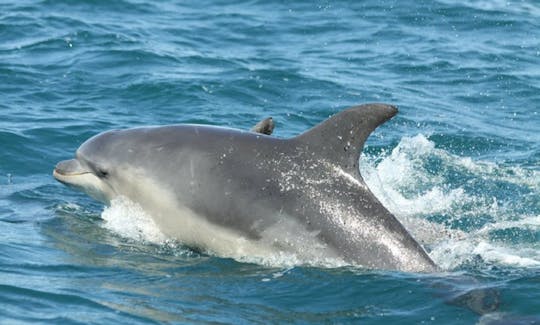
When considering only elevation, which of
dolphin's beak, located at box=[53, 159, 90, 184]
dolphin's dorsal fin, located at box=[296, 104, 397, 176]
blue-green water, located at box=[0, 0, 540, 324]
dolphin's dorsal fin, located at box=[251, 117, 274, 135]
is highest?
dolphin's dorsal fin, located at box=[296, 104, 397, 176]

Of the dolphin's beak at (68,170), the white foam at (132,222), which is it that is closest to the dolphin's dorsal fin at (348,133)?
the white foam at (132,222)

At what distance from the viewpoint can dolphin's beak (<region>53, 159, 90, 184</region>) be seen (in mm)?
13422

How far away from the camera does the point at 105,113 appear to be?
65.4 feet

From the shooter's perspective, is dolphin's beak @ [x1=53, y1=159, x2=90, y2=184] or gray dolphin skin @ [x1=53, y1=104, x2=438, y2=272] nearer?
gray dolphin skin @ [x1=53, y1=104, x2=438, y2=272]

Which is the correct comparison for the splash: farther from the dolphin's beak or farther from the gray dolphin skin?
the dolphin's beak

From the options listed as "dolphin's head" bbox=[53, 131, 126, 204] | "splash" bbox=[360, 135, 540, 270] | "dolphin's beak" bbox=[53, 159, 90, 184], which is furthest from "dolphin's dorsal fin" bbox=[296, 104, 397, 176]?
"dolphin's beak" bbox=[53, 159, 90, 184]

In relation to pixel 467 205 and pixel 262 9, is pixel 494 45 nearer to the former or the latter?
pixel 262 9

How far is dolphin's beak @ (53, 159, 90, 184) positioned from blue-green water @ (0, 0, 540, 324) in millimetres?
625

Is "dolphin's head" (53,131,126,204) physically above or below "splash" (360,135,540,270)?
above

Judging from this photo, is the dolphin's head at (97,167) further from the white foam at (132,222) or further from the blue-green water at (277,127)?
the blue-green water at (277,127)

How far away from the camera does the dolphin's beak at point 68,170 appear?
44.0ft

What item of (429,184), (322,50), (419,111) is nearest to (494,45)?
(322,50)

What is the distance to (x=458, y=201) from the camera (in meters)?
16.2

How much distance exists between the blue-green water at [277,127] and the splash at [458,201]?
4 cm
